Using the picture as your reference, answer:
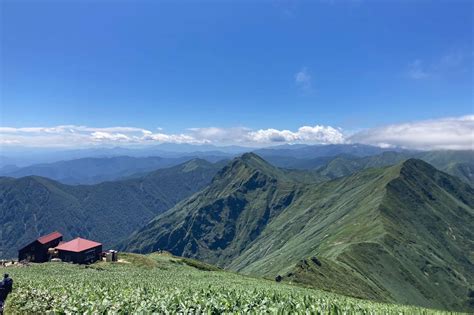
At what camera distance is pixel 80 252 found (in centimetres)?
10225

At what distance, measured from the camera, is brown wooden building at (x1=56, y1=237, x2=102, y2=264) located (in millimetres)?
102188

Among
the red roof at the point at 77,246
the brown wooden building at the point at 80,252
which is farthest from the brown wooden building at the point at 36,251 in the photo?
the red roof at the point at 77,246

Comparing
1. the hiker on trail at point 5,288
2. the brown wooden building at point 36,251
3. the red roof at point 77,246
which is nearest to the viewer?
the hiker on trail at point 5,288

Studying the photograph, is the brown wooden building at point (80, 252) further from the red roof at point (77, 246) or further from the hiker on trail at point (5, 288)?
the hiker on trail at point (5, 288)

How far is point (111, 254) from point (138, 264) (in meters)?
13.2

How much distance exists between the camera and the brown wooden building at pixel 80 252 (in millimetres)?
102188

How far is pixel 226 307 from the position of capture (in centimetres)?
1673

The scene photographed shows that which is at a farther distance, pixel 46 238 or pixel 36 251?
pixel 46 238

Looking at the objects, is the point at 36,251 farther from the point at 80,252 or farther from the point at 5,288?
the point at 5,288

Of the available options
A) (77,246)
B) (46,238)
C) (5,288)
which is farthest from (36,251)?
(5,288)

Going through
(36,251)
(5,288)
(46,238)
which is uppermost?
(5,288)

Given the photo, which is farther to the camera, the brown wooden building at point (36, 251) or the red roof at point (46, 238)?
the red roof at point (46, 238)

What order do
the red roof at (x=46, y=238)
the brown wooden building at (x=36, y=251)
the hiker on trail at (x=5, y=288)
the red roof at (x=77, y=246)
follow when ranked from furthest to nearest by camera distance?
1. the red roof at (x=46, y=238)
2. the brown wooden building at (x=36, y=251)
3. the red roof at (x=77, y=246)
4. the hiker on trail at (x=5, y=288)

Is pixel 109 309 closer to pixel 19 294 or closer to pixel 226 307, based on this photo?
pixel 226 307
